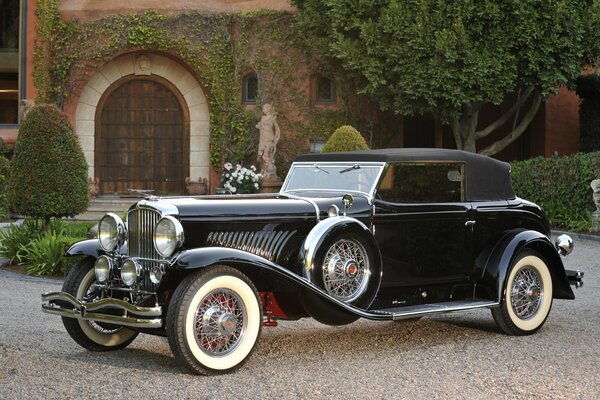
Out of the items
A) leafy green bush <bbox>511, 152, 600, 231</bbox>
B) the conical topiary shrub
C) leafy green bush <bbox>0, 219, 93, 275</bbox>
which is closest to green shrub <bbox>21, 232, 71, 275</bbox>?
leafy green bush <bbox>0, 219, 93, 275</bbox>

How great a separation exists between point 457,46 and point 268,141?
15.9 ft

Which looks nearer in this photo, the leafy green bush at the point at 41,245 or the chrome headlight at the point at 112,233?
the chrome headlight at the point at 112,233

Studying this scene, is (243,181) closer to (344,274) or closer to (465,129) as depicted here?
(465,129)

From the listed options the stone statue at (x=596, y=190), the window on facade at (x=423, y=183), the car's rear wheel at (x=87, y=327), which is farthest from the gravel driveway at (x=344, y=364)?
the stone statue at (x=596, y=190)

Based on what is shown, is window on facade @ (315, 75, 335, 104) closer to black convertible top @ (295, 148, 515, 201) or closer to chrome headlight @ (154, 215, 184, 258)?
black convertible top @ (295, 148, 515, 201)

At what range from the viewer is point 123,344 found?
24.1ft

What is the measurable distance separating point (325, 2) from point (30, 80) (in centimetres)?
732

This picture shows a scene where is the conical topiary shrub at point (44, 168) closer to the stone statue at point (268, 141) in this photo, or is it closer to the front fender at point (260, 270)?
the front fender at point (260, 270)

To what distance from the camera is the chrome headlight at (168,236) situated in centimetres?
652

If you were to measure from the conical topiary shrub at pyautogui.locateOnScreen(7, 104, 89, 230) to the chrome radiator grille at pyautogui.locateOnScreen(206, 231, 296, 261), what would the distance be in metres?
6.83

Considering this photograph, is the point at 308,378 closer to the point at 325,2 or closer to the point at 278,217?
the point at 278,217

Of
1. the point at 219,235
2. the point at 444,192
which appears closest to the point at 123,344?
the point at 219,235

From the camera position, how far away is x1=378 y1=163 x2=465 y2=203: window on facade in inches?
301

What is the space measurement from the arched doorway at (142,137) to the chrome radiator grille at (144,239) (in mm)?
17506
